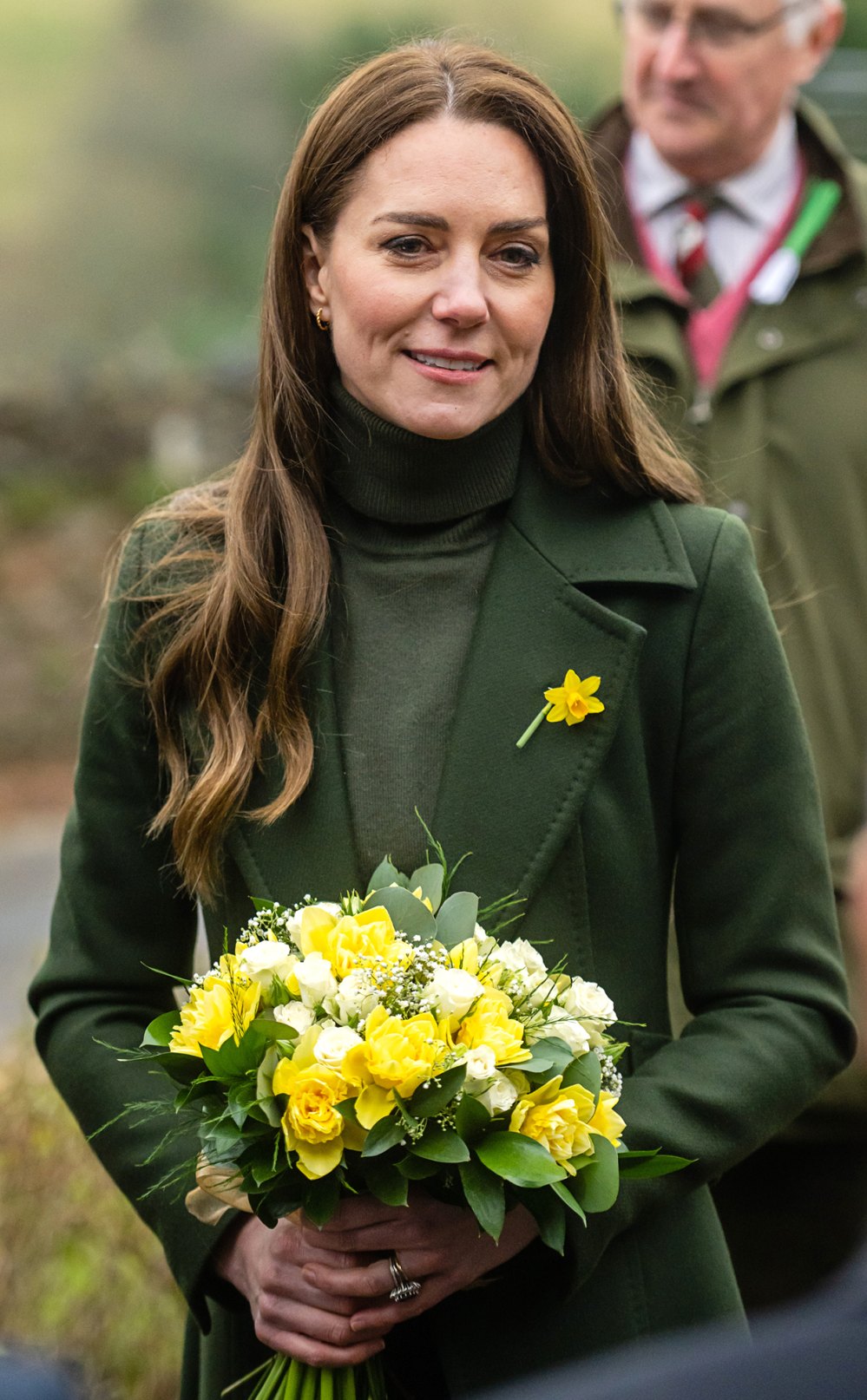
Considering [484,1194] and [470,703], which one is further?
[470,703]

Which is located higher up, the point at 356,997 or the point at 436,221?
the point at 436,221

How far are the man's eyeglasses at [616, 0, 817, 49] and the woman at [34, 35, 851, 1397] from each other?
4.45 ft

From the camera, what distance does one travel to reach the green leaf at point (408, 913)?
2.24 meters

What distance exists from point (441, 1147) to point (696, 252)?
8.01 feet

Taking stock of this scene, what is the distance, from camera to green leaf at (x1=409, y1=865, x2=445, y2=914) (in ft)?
7.60

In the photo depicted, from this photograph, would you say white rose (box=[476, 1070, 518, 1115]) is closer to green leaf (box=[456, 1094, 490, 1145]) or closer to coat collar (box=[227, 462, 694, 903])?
green leaf (box=[456, 1094, 490, 1145])

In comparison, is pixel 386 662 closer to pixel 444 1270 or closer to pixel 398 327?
pixel 398 327

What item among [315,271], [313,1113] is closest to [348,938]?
[313,1113]

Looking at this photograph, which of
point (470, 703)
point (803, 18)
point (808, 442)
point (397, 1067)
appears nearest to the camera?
point (397, 1067)

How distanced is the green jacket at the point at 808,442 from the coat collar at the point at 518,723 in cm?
108

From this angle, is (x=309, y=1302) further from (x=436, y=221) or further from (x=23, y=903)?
(x=23, y=903)

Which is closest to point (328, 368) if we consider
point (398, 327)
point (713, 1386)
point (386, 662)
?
point (398, 327)

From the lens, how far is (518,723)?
2578 mm

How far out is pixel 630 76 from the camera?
3934 mm
